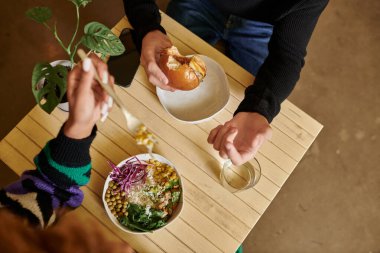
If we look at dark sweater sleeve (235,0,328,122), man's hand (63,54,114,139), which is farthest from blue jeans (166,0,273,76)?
man's hand (63,54,114,139)

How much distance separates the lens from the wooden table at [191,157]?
1004 mm

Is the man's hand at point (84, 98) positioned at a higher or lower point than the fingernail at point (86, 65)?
lower

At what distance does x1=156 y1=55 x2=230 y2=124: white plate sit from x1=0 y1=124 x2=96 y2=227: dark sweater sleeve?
0.93 feet

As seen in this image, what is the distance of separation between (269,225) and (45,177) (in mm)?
1185

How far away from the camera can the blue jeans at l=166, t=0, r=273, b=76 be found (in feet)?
4.60

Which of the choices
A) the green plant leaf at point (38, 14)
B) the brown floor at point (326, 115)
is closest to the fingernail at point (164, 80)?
the green plant leaf at point (38, 14)

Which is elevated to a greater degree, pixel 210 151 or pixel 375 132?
pixel 210 151

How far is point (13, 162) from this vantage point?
1.04 metres

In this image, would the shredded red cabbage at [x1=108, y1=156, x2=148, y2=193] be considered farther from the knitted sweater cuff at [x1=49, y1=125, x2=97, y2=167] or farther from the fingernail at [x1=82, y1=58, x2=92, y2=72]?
the fingernail at [x1=82, y1=58, x2=92, y2=72]

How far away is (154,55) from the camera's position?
3.48 ft

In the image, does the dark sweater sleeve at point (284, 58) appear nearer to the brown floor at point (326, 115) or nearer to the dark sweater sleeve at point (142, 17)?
the dark sweater sleeve at point (142, 17)

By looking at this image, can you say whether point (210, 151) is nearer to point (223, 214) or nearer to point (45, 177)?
point (223, 214)

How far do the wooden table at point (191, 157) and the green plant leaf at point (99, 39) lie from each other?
0.20 metres

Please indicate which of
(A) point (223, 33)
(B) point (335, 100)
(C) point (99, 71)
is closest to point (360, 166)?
(B) point (335, 100)
